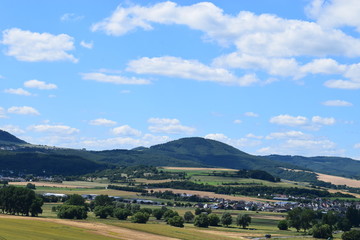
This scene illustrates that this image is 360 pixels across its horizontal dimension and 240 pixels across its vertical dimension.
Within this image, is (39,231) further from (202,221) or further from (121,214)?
(202,221)

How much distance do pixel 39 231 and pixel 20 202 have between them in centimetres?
5566

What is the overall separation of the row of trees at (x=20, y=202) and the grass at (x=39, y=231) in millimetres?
29389

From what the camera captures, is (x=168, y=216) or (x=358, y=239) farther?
(x=168, y=216)

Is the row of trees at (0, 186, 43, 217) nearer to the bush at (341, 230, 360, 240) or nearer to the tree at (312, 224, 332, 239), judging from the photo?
the tree at (312, 224, 332, 239)

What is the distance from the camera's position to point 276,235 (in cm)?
16775

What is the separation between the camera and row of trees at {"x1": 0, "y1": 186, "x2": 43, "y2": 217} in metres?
170

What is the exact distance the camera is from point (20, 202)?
559ft

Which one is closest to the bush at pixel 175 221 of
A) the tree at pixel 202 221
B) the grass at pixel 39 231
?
the tree at pixel 202 221

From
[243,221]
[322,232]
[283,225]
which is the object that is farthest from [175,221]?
[322,232]

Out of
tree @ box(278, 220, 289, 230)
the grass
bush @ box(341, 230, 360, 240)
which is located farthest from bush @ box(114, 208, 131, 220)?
bush @ box(341, 230, 360, 240)

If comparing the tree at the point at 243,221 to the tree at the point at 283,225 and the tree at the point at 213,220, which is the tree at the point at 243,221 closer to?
the tree at the point at 213,220

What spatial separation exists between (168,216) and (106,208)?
79.7 ft

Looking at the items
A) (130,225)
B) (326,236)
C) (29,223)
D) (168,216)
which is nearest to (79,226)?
(29,223)

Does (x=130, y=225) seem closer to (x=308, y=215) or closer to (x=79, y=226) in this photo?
(x=79, y=226)
